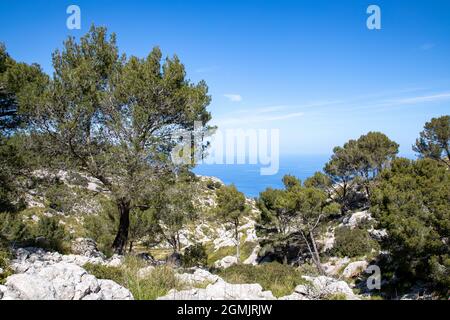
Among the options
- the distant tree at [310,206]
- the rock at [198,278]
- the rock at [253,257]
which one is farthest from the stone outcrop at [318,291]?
the rock at [253,257]

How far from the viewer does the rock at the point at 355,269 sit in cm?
2548

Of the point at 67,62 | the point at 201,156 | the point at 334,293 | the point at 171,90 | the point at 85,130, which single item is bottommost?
the point at 334,293

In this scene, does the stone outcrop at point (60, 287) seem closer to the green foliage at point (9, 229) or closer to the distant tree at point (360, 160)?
the green foliage at point (9, 229)

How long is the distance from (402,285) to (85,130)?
2255 centimetres

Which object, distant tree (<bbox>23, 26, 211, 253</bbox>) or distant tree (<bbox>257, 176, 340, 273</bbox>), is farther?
distant tree (<bbox>257, 176, 340, 273</bbox>)

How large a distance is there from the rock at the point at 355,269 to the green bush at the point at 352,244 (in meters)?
3.04

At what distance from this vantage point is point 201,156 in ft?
43.2

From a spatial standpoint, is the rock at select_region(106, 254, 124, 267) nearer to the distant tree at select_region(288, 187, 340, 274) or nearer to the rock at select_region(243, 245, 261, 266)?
the distant tree at select_region(288, 187, 340, 274)

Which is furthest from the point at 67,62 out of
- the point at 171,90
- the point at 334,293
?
the point at 334,293

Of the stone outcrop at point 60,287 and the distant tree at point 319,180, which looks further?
the distant tree at point 319,180

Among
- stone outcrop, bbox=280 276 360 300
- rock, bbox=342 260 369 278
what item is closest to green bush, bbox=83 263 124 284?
stone outcrop, bbox=280 276 360 300

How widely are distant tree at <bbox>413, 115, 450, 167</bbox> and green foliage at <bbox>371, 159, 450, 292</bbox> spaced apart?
1950 centimetres

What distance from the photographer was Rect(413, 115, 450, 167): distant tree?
116 ft
